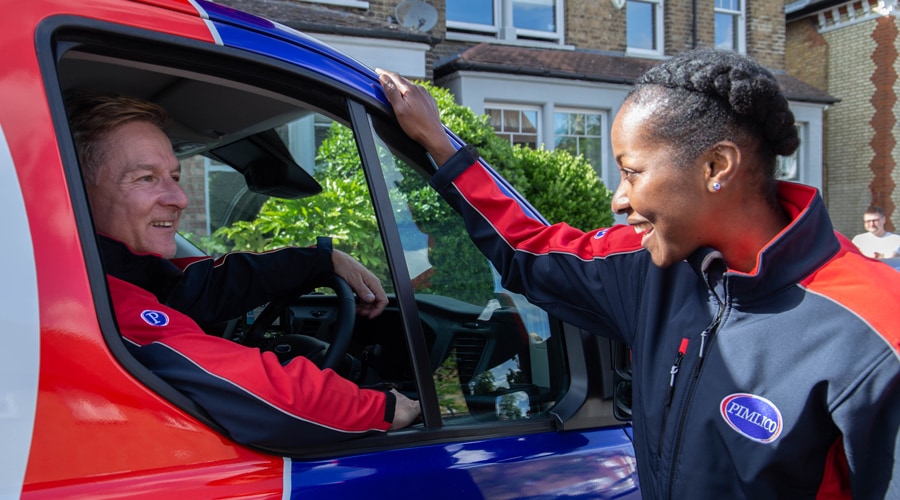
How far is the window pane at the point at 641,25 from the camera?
12.7m

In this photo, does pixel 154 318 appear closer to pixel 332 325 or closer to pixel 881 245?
pixel 332 325

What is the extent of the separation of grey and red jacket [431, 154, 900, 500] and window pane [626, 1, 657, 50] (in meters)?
12.2

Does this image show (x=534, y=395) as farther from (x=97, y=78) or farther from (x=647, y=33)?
(x=647, y=33)

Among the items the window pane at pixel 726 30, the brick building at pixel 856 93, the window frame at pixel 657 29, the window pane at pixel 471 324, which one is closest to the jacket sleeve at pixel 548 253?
the window pane at pixel 471 324

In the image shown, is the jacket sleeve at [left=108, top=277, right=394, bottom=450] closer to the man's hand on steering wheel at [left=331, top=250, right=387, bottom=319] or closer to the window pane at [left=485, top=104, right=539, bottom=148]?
the man's hand on steering wheel at [left=331, top=250, right=387, bottom=319]

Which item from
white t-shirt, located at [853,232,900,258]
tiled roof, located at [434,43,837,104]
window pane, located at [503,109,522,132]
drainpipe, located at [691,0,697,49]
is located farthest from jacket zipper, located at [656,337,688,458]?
→ drainpipe, located at [691,0,697,49]

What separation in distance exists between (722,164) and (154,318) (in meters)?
1.09

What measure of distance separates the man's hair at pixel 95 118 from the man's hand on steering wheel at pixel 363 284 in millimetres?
773

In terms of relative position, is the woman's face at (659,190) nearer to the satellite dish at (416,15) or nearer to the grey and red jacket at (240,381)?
the grey and red jacket at (240,381)

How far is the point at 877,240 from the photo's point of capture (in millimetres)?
7688

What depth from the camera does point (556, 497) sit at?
1.50 meters

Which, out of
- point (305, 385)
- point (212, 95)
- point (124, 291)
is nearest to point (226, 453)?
point (305, 385)

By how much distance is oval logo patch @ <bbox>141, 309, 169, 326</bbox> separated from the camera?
136 cm

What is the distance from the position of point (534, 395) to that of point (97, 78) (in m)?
1.35
